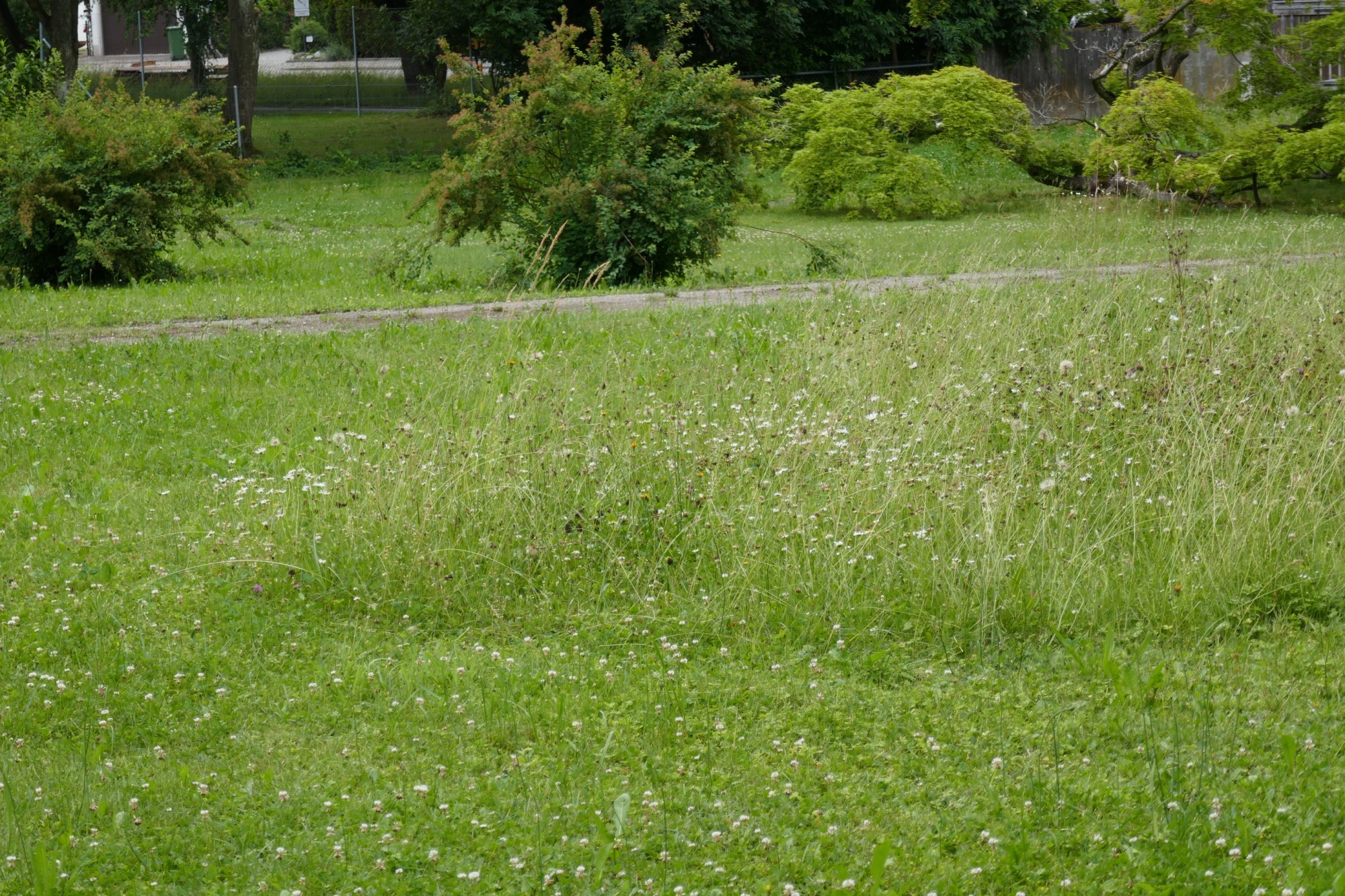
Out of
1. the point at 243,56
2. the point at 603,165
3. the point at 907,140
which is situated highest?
the point at 243,56

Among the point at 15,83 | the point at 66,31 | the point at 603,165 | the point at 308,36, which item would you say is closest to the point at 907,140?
the point at 603,165

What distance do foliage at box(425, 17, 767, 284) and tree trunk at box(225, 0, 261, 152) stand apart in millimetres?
16997

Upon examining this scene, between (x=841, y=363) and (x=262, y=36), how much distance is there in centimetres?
7434

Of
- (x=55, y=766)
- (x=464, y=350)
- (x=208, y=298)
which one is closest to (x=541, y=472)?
(x=55, y=766)

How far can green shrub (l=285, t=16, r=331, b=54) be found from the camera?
68.2 metres

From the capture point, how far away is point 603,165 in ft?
49.3

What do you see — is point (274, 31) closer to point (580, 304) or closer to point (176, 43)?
point (176, 43)

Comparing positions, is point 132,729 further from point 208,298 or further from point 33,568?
point 208,298

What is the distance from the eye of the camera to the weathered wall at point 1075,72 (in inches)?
1469

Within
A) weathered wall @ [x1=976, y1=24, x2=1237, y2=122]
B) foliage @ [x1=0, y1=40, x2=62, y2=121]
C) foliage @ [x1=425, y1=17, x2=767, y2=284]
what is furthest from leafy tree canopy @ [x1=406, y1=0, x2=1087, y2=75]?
foliage @ [x1=425, y1=17, x2=767, y2=284]

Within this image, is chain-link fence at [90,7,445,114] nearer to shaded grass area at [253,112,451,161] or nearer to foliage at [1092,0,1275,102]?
shaded grass area at [253,112,451,161]

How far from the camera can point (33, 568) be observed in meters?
6.12

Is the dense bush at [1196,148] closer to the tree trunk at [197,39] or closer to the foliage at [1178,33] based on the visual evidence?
the foliage at [1178,33]

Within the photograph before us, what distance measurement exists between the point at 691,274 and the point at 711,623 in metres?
10.4
